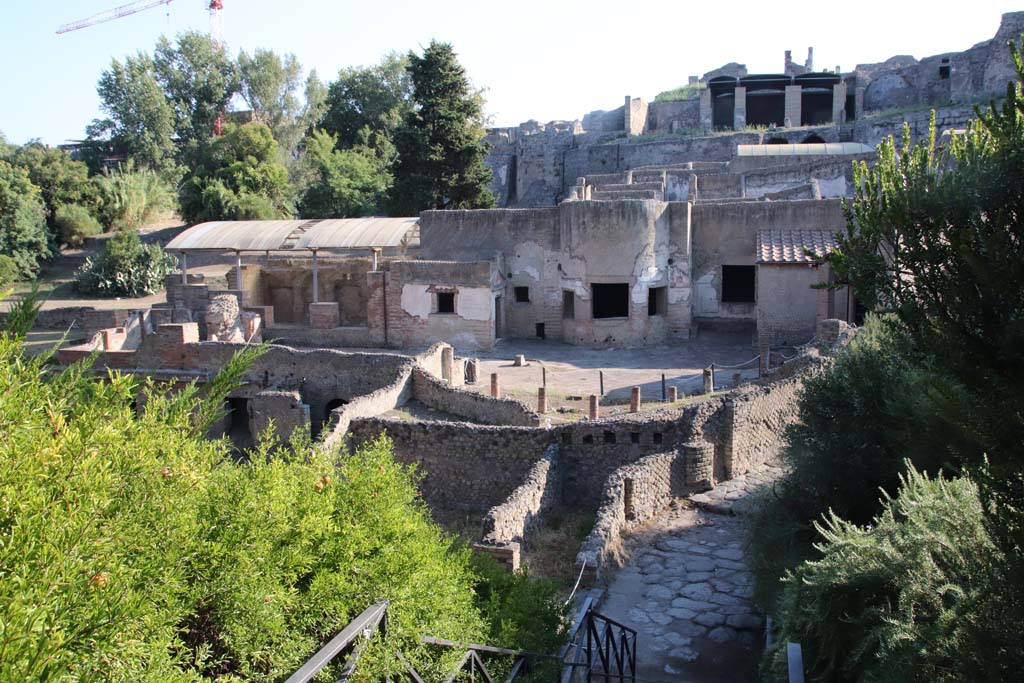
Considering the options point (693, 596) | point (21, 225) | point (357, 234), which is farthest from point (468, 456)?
point (21, 225)

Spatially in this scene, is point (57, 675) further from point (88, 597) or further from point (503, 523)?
point (503, 523)

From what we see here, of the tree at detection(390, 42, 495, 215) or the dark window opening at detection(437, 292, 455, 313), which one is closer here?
the dark window opening at detection(437, 292, 455, 313)

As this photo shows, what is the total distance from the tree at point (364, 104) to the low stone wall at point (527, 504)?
38681 millimetres

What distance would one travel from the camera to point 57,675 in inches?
122

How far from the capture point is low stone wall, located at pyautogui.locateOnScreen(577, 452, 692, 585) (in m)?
9.39

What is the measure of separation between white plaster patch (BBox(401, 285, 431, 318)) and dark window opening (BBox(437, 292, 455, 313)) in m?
0.32

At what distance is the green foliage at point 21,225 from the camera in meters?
35.1

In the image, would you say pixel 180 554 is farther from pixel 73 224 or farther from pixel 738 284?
pixel 73 224

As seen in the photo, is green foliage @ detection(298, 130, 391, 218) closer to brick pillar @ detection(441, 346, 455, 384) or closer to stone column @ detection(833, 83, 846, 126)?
brick pillar @ detection(441, 346, 455, 384)

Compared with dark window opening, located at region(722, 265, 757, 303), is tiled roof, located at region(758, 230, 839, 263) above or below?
above

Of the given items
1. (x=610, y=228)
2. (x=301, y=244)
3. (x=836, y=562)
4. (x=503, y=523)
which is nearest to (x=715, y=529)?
(x=503, y=523)

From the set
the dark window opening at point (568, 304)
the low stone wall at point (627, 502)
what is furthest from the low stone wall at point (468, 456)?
the dark window opening at point (568, 304)

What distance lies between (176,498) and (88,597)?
43.9 inches

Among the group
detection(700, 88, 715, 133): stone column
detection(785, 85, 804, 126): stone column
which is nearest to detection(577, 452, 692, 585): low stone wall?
detection(700, 88, 715, 133): stone column
